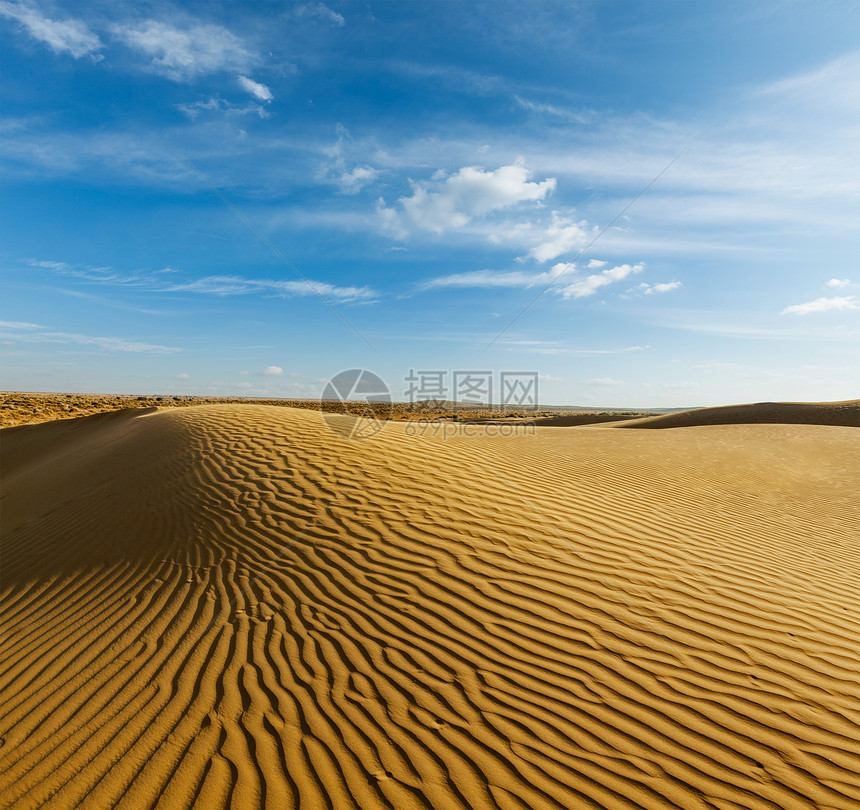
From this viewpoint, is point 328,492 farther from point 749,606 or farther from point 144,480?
point 749,606

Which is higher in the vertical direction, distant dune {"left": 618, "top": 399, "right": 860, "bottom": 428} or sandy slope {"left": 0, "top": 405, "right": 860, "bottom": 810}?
distant dune {"left": 618, "top": 399, "right": 860, "bottom": 428}

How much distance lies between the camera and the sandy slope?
2617mm

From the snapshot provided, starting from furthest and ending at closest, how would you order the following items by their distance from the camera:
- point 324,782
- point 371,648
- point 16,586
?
1. point 16,586
2. point 371,648
3. point 324,782

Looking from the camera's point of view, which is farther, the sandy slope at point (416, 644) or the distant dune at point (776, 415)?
the distant dune at point (776, 415)

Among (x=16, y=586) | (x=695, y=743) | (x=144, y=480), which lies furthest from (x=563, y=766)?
(x=144, y=480)

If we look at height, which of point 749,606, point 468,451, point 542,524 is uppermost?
point 468,451

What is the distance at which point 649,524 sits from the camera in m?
6.58

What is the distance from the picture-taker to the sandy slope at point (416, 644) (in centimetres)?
262

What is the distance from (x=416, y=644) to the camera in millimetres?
3783

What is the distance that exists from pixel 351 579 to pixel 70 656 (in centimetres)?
263

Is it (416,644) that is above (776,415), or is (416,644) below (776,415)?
below

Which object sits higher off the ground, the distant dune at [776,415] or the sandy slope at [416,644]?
the distant dune at [776,415]

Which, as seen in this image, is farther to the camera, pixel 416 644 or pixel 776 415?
pixel 776 415

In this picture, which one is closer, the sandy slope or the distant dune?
the sandy slope
